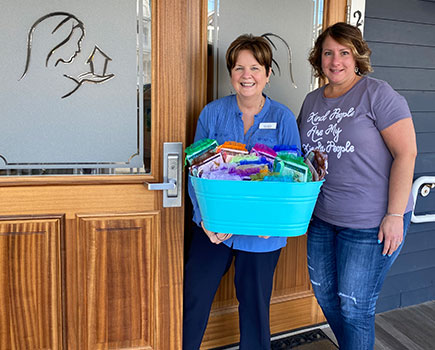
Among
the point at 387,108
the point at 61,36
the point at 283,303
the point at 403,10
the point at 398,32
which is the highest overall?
the point at 403,10

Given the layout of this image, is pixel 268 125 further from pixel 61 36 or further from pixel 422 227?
pixel 422 227

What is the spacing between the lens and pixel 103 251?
5.01 feet

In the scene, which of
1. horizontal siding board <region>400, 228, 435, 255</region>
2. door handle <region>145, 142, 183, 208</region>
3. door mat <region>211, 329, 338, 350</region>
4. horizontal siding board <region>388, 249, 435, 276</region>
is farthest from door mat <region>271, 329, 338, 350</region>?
door handle <region>145, 142, 183, 208</region>

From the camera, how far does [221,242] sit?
1567mm

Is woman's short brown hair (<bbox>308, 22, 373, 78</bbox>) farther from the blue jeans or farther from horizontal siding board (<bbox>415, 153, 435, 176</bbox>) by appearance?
horizontal siding board (<bbox>415, 153, 435, 176</bbox>)

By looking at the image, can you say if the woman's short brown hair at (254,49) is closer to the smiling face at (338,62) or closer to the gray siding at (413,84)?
the smiling face at (338,62)

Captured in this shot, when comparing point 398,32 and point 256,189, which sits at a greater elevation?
point 398,32

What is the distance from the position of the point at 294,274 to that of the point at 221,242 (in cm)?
84

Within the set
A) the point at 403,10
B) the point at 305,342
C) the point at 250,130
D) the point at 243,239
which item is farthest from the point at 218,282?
the point at 403,10

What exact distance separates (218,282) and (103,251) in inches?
19.3

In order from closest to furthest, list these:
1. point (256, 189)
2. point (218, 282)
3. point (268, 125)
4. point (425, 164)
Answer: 1. point (256, 189)
2. point (268, 125)
3. point (218, 282)
4. point (425, 164)

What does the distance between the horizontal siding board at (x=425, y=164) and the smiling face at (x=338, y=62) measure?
115 cm

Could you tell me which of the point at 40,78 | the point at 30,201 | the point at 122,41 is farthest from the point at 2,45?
the point at 30,201

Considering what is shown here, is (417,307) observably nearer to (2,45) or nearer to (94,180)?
(94,180)
